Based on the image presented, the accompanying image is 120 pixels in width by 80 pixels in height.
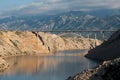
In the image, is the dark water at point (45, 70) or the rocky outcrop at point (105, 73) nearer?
the rocky outcrop at point (105, 73)

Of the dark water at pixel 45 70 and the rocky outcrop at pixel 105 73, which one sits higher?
the rocky outcrop at pixel 105 73

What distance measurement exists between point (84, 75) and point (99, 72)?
1681 millimetres

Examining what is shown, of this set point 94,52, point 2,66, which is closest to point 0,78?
point 2,66

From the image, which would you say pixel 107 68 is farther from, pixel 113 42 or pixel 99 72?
pixel 113 42

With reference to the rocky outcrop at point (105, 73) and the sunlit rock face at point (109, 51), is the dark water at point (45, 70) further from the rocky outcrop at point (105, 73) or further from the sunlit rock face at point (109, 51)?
the rocky outcrop at point (105, 73)

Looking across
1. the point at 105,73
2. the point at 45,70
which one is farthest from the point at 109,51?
the point at 105,73

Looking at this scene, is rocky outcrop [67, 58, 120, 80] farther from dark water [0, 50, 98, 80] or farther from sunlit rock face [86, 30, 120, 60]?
sunlit rock face [86, 30, 120, 60]

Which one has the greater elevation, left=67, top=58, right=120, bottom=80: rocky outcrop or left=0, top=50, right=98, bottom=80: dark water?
left=67, top=58, right=120, bottom=80: rocky outcrop

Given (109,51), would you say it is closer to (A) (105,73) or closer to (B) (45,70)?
(B) (45,70)

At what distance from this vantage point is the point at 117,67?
31.9 meters

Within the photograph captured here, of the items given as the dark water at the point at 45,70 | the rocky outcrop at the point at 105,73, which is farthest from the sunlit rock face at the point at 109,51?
the rocky outcrop at the point at 105,73

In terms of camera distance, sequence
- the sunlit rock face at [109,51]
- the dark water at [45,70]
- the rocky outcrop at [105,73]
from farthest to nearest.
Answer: the sunlit rock face at [109,51]
the dark water at [45,70]
the rocky outcrop at [105,73]

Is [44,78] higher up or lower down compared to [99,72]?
lower down

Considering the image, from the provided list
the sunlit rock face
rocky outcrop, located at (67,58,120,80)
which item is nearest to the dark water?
the sunlit rock face
